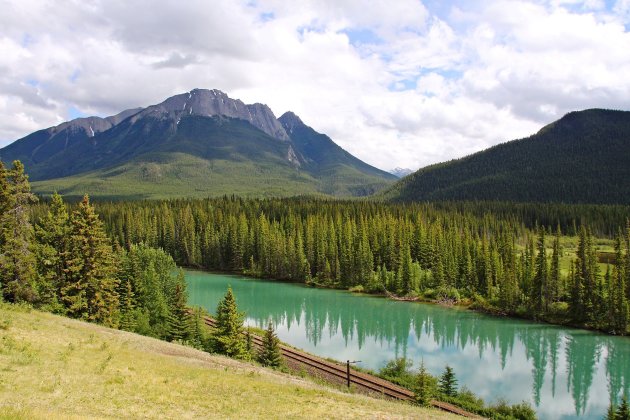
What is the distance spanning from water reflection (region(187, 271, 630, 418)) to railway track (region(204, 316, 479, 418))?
7649 mm

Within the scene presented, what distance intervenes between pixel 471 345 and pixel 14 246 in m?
55.3

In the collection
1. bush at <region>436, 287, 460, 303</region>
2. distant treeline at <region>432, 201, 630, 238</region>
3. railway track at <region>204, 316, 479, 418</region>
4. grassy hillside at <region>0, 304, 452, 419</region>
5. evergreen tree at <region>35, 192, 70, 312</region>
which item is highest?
distant treeline at <region>432, 201, 630, 238</region>

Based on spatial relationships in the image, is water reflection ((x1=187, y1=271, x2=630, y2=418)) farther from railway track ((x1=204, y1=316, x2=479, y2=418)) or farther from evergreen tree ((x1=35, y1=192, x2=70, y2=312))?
evergreen tree ((x1=35, y1=192, x2=70, y2=312))

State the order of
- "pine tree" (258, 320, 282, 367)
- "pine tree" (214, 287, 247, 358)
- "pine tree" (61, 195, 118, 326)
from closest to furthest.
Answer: "pine tree" (214, 287, 247, 358) < "pine tree" (258, 320, 282, 367) < "pine tree" (61, 195, 118, 326)

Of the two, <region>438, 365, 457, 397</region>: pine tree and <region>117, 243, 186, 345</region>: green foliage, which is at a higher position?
<region>117, 243, 186, 345</region>: green foliage

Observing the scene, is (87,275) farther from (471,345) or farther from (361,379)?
(471,345)

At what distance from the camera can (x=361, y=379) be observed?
142 feet

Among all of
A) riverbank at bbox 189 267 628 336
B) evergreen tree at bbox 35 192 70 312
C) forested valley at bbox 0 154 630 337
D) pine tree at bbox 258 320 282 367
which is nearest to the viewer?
pine tree at bbox 258 320 282 367

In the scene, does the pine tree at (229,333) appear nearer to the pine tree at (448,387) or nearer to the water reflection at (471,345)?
the water reflection at (471,345)

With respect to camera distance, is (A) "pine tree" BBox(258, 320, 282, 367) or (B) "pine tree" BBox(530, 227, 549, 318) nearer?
(A) "pine tree" BBox(258, 320, 282, 367)

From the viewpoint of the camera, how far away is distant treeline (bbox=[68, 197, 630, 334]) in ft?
252

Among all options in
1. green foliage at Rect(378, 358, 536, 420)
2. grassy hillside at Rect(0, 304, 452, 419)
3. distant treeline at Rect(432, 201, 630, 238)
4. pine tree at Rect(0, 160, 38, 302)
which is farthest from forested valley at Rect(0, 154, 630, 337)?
green foliage at Rect(378, 358, 536, 420)

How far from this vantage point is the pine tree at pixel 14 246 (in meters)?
40.2

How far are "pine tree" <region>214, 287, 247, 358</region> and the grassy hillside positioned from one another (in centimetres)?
1028
